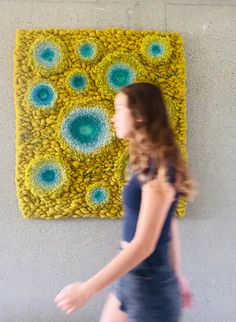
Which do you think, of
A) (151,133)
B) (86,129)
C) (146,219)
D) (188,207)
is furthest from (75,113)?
(146,219)

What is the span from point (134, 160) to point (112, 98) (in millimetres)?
840

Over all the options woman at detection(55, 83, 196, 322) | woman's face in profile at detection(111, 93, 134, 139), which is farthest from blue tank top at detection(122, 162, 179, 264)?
woman's face in profile at detection(111, 93, 134, 139)

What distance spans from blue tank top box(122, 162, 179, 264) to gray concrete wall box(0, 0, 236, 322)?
33.1 inches

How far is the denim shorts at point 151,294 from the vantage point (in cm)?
123

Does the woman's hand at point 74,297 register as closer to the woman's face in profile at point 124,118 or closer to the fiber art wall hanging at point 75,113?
the woman's face in profile at point 124,118

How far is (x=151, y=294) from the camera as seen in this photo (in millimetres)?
1239

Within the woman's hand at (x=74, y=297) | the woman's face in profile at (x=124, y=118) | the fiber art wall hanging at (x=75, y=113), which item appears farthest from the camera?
the fiber art wall hanging at (x=75, y=113)

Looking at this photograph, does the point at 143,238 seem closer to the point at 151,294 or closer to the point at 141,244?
the point at 141,244

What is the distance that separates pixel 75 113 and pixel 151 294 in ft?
3.49

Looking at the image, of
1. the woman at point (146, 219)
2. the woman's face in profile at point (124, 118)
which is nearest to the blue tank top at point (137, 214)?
the woman at point (146, 219)

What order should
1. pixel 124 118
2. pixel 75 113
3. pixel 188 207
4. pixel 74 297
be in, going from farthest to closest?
pixel 188 207, pixel 75 113, pixel 124 118, pixel 74 297

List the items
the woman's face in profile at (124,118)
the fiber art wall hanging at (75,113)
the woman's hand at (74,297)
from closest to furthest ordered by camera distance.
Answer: the woman's hand at (74,297) < the woman's face in profile at (124,118) < the fiber art wall hanging at (75,113)

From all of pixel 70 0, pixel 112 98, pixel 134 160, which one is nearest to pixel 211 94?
pixel 112 98

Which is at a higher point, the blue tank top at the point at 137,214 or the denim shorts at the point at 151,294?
the blue tank top at the point at 137,214
